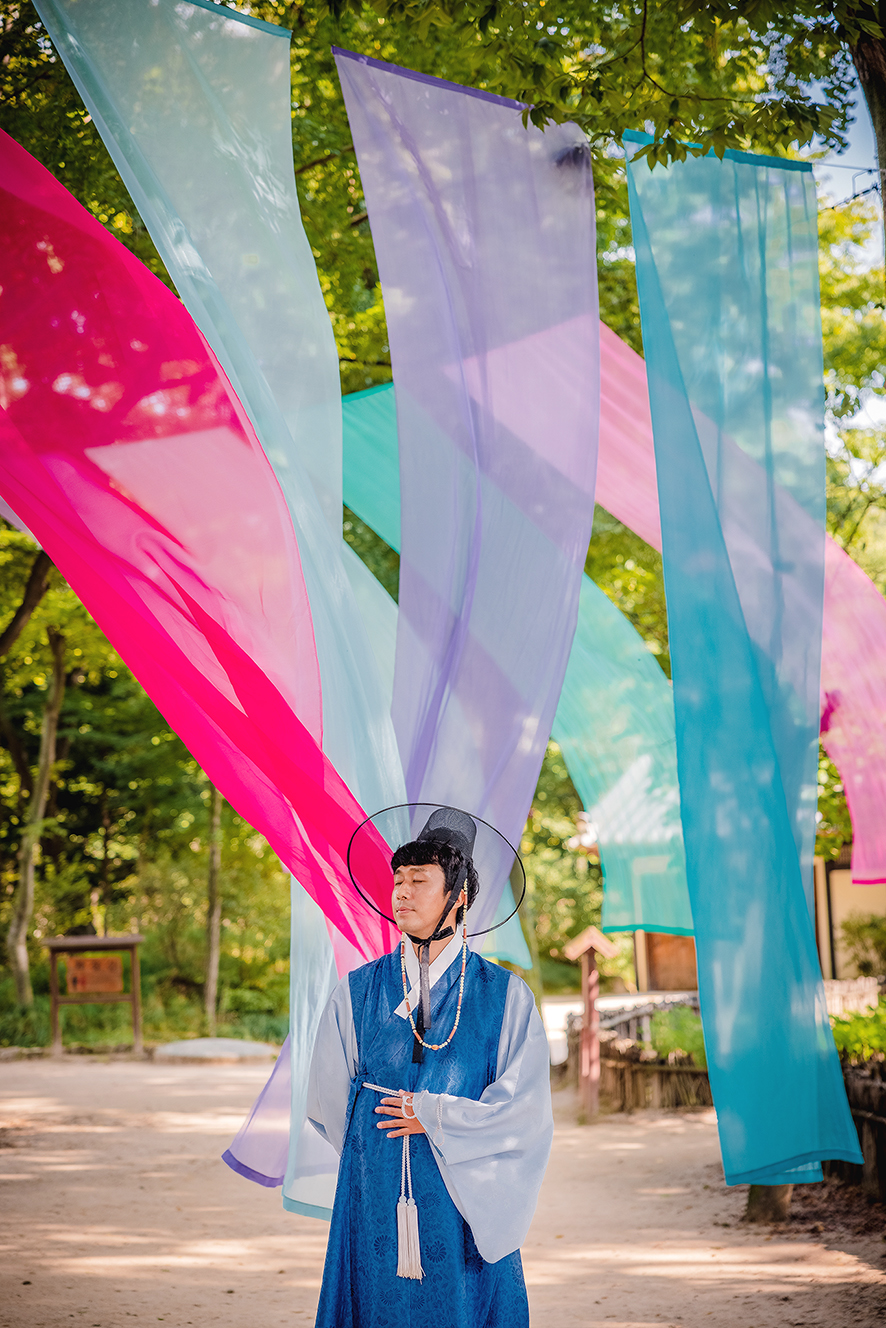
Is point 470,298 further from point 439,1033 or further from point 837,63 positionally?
point 837,63

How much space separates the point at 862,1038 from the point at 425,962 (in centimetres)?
480

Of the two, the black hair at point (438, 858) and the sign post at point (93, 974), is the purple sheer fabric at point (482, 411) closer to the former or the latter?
the black hair at point (438, 858)

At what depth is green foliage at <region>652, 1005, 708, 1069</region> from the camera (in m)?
8.94

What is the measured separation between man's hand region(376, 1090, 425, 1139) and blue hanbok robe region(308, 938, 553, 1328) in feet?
0.13

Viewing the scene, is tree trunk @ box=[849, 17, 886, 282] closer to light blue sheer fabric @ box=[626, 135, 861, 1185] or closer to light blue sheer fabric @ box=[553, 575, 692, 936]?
light blue sheer fabric @ box=[626, 135, 861, 1185]

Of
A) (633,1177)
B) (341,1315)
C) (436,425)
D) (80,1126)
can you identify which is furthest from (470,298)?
(80,1126)

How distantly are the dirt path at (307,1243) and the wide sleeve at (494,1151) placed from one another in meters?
2.08

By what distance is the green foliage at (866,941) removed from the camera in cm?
1452

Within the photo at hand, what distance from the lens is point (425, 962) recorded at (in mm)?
2426

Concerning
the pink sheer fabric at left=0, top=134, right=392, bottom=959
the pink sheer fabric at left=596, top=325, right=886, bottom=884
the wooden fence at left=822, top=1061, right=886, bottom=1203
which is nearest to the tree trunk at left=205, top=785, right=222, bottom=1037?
the wooden fence at left=822, top=1061, right=886, bottom=1203

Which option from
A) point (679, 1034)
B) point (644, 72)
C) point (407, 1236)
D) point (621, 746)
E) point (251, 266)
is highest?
point (644, 72)

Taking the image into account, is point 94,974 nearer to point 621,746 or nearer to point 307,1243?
point 307,1243

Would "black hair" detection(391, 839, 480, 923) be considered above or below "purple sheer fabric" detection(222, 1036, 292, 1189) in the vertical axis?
above

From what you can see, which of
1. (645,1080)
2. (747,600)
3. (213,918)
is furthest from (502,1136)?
(213,918)
